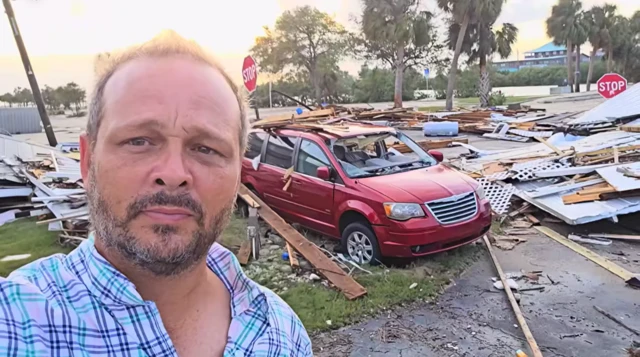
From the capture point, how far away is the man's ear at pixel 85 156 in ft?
4.12

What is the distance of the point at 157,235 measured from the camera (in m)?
1.14

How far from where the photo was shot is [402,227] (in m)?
6.01

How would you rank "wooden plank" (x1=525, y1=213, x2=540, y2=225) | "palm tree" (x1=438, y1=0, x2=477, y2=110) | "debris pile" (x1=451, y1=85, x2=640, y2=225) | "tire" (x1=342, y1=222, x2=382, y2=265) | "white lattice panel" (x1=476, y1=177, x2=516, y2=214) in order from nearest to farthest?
1. "tire" (x1=342, y1=222, x2=382, y2=265)
2. "debris pile" (x1=451, y1=85, x2=640, y2=225)
3. "wooden plank" (x1=525, y1=213, x2=540, y2=225)
4. "white lattice panel" (x1=476, y1=177, x2=516, y2=214)
5. "palm tree" (x1=438, y1=0, x2=477, y2=110)

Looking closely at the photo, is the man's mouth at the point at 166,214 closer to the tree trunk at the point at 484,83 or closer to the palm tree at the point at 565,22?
the tree trunk at the point at 484,83

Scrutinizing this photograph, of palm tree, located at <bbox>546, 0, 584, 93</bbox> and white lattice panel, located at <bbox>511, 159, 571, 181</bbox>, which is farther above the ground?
palm tree, located at <bbox>546, 0, 584, 93</bbox>

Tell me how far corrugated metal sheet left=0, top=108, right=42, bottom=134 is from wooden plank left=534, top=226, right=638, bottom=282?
34.3 m

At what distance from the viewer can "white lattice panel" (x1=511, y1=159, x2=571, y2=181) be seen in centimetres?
977

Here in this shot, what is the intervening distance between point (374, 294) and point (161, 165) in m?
4.68

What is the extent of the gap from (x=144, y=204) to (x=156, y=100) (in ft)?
0.83

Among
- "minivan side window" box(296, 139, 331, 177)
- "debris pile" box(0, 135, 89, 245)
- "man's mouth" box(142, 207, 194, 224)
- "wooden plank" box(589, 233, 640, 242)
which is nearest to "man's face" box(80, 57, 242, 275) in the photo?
"man's mouth" box(142, 207, 194, 224)

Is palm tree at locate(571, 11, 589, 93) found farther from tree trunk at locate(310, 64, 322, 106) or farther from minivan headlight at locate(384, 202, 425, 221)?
minivan headlight at locate(384, 202, 425, 221)

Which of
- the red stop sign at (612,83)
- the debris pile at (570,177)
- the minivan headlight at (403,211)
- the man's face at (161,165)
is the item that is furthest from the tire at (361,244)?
the red stop sign at (612,83)

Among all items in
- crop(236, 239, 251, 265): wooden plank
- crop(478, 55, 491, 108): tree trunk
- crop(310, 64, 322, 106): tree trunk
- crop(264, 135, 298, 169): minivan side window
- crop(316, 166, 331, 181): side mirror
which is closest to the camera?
crop(236, 239, 251, 265): wooden plank

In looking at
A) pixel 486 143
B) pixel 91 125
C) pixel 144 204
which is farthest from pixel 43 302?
pixel 486 143
